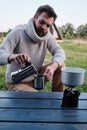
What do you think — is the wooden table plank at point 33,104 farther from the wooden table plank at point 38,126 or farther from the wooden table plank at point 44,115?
the wooden table plank at point 38,126

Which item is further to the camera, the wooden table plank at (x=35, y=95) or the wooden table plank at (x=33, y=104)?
the wooden table plank at (x=35, y=95)

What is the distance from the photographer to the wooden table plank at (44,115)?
1.48 meters

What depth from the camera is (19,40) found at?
2.71 metres

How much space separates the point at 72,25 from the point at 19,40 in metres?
12.2

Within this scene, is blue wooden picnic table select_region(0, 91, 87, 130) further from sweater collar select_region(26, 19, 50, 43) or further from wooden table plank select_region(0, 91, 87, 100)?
sweater collar select_region(26, 19, 50, 43)

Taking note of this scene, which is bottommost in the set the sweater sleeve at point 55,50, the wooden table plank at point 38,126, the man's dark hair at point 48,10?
the wooden table plank at point 38,126

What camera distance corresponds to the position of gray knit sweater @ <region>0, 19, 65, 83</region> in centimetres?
262

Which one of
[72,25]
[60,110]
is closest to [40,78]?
[60,110]

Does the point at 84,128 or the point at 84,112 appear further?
the point at 84,112

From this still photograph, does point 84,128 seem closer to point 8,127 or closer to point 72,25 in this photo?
point 8,127

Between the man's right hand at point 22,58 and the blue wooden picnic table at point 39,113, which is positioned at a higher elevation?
the man's right hand at point 22,58

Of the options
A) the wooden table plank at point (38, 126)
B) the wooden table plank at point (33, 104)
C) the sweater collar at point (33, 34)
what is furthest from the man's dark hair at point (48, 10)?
the wooden table plank at point (38, 126)

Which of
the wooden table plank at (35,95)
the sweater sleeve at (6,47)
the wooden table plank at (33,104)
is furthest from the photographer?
the sweater sleeve at (6,47)

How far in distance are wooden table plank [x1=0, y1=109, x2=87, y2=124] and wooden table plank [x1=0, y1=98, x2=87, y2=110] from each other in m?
0.07
